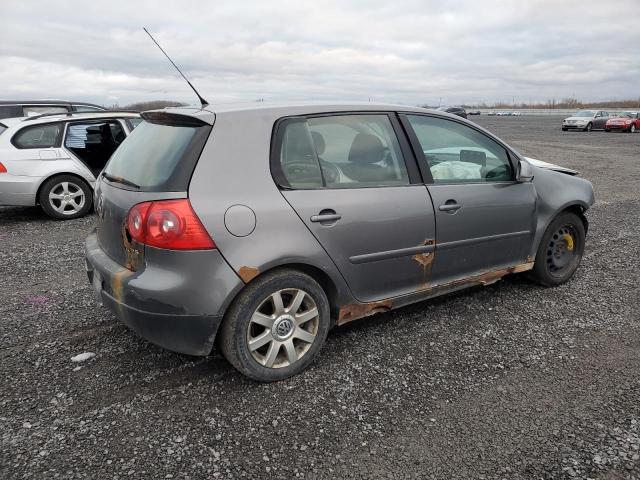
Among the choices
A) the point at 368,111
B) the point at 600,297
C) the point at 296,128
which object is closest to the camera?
the point at 296,128

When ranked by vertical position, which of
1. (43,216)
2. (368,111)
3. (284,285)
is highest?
(368,111)

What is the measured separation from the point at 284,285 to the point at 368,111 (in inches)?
53.8

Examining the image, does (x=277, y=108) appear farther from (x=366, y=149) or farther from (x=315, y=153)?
(x=366, y=149)

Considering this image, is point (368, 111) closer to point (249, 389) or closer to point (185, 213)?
point (185, 213)

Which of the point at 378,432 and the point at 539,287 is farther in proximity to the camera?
the point at 539,287

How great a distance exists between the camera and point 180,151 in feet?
9.15

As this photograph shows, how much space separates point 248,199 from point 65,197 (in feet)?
19.2

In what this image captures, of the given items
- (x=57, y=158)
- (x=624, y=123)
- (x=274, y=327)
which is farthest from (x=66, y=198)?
(x=624, y=123)

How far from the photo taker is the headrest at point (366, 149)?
3.29 metres

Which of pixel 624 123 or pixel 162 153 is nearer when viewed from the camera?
pixel 162 153

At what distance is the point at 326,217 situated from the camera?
2.96 metres

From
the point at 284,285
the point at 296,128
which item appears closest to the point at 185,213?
the point at 284,285

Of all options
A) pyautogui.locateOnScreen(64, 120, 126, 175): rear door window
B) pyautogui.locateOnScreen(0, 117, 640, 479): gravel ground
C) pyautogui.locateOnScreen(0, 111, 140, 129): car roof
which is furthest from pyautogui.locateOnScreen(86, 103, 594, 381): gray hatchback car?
pyautogui.locateOnScreen(0, 111, 140, 129): car roof

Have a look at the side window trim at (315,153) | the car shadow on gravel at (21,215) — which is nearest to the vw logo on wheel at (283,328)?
the side window trim at (315,153)
